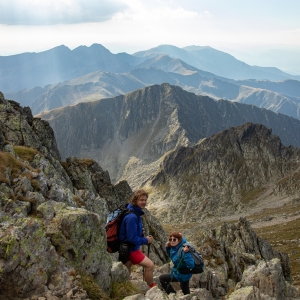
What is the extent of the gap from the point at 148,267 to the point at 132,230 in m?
2.52

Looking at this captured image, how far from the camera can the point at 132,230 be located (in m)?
13.3

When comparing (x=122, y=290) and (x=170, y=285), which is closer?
(x=122, y=290)

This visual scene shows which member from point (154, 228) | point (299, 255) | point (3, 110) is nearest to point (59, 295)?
point (154, 228)

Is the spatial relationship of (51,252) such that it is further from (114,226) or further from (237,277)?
(237,277)

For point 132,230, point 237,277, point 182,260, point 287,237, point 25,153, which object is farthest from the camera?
point 287,237

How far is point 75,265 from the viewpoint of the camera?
41.4 ft

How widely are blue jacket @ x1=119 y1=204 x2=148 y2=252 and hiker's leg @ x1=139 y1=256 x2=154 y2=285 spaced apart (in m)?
0.92

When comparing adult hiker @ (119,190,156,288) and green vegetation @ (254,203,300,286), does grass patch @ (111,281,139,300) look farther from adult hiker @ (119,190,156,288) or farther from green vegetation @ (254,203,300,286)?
green vegetation @ (254,203,300,286)

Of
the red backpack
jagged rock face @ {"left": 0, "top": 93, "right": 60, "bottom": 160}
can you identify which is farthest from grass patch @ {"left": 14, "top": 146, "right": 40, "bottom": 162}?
the red backpack

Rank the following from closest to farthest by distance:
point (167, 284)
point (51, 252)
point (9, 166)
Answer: point (51, 252) → point (167, 284) → point (9, 166)

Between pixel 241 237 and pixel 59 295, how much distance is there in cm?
5602

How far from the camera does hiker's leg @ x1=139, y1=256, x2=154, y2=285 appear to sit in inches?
557

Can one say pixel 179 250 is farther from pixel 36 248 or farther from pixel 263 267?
pixel 263 267

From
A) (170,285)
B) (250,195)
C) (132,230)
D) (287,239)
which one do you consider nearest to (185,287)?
(170,285)
